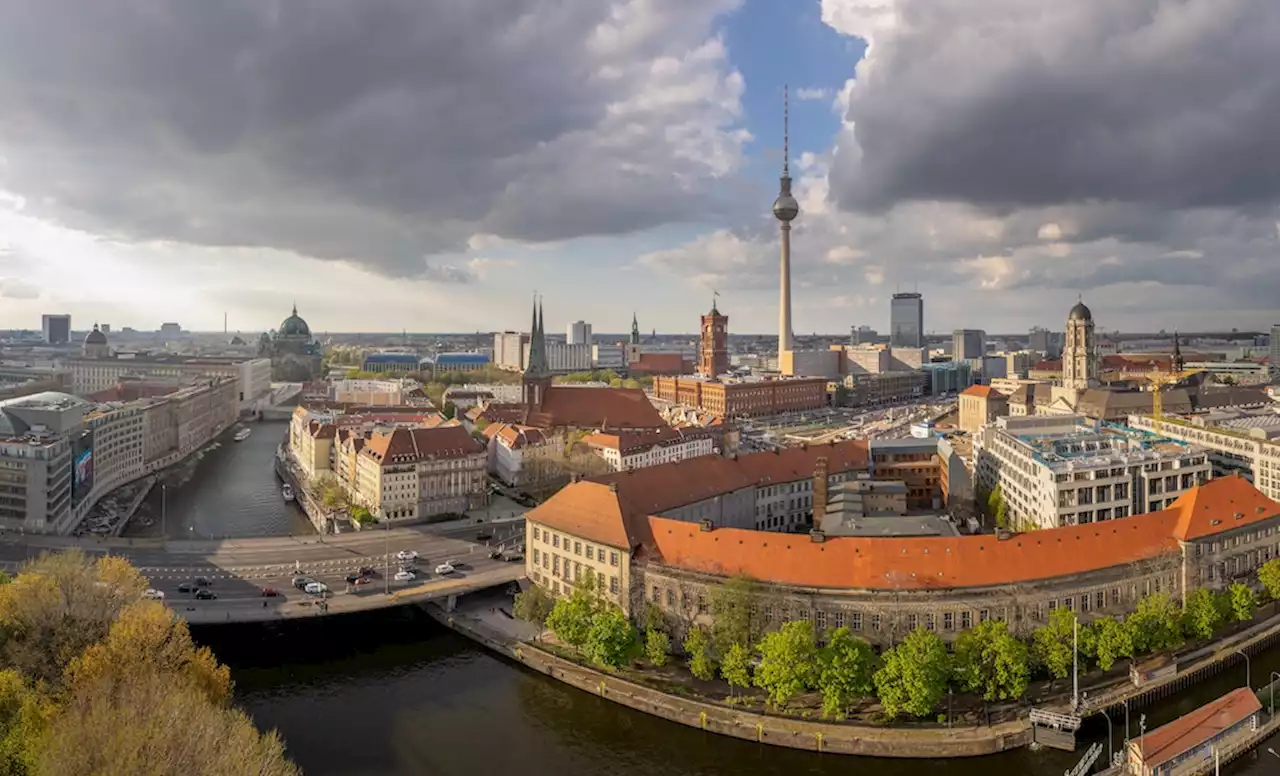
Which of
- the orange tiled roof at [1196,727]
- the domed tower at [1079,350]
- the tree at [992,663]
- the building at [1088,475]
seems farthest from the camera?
the domed tower at [1079,350]

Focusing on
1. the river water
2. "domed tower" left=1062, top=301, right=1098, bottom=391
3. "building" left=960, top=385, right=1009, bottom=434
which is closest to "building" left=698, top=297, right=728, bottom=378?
"building" left=960, top=385, right=1009, bottom=434

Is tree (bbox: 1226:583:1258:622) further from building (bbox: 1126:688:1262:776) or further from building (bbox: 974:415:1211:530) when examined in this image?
building (bbox: 974:415:1211:530)

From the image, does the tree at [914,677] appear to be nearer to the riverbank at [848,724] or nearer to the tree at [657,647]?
the riverbank at [848,724]

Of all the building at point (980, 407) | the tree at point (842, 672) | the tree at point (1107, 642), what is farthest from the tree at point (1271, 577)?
A: the building at point (980, 407)

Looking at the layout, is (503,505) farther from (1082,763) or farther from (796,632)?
(1082,763)

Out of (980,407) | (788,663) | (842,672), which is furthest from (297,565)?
(980,407)

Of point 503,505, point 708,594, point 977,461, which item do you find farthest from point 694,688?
point 977,461
